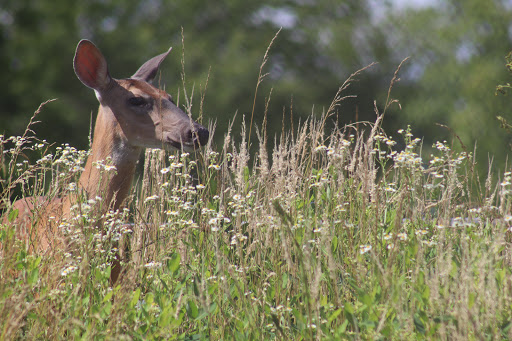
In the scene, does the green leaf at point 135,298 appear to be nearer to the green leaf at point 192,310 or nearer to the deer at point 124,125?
the green leaf at point 192,310

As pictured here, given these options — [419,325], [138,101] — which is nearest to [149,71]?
[138,101]

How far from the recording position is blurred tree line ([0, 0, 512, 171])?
32.5 feet

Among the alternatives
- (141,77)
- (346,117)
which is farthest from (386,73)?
(141,77)

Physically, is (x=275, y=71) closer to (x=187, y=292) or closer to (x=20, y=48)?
(x=20, y=48)

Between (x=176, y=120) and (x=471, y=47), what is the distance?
38.4 ft

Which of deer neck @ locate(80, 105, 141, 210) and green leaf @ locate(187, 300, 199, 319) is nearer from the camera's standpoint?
green leaf @ locate(187, 300, 199, 319)

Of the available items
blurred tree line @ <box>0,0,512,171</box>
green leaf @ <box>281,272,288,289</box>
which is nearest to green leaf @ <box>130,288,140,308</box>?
green leaf @ <box>281,272,288,289</box>

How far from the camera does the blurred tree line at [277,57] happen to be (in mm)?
9906

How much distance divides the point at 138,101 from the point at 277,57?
27.0 feet

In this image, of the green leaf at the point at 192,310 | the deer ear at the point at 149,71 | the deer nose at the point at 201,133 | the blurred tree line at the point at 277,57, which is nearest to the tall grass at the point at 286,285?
the green leaf at the point at 192,310

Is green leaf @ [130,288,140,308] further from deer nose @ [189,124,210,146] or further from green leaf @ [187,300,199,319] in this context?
deer nose @ [189,124,210,146]

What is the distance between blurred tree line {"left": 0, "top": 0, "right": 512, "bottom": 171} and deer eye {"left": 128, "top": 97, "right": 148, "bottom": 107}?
4590mm

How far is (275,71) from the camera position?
40.9 feet

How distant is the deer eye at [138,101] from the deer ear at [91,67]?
0.26 meters
